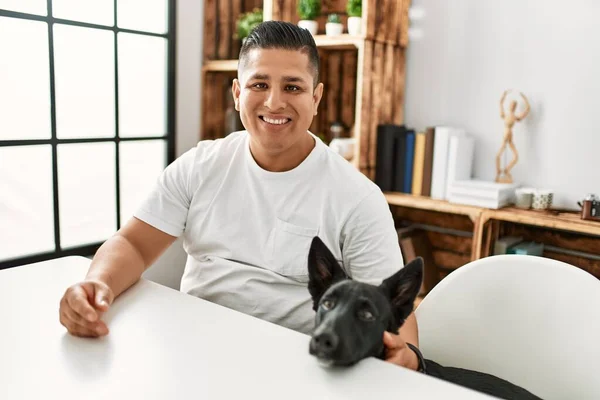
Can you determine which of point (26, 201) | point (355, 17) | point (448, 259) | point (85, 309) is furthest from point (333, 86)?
point (85, 309)

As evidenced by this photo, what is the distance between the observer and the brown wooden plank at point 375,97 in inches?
106

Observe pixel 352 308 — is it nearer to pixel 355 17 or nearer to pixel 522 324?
pixel 522 324

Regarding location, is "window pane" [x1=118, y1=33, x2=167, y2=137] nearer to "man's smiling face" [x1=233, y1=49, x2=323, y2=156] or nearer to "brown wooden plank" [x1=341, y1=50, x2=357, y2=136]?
"brown wooden plank" [x1=341, y1=50, x2=357, y2=136]

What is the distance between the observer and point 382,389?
0.88m

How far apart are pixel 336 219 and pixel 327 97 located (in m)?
1.89

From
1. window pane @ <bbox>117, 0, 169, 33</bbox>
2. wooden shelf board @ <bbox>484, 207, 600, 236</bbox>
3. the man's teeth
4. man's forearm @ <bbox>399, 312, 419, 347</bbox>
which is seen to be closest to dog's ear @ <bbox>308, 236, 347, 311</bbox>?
man's forearm @ <bbox>399, 312, 419, 347</bbox>

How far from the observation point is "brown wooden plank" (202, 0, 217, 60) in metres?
3.22

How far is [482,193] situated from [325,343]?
1800 mm

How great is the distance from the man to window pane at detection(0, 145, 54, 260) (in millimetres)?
1366

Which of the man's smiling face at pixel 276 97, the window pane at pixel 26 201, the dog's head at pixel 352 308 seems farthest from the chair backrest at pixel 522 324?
the window pane at pixel 26 201

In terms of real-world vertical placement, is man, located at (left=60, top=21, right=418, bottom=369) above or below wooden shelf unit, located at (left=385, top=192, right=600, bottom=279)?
above

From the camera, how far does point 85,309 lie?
1062mm

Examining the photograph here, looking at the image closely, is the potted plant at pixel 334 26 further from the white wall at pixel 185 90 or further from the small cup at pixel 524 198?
the small cup at pixel 524 198

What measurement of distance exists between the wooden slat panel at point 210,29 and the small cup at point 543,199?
6.27 feet
